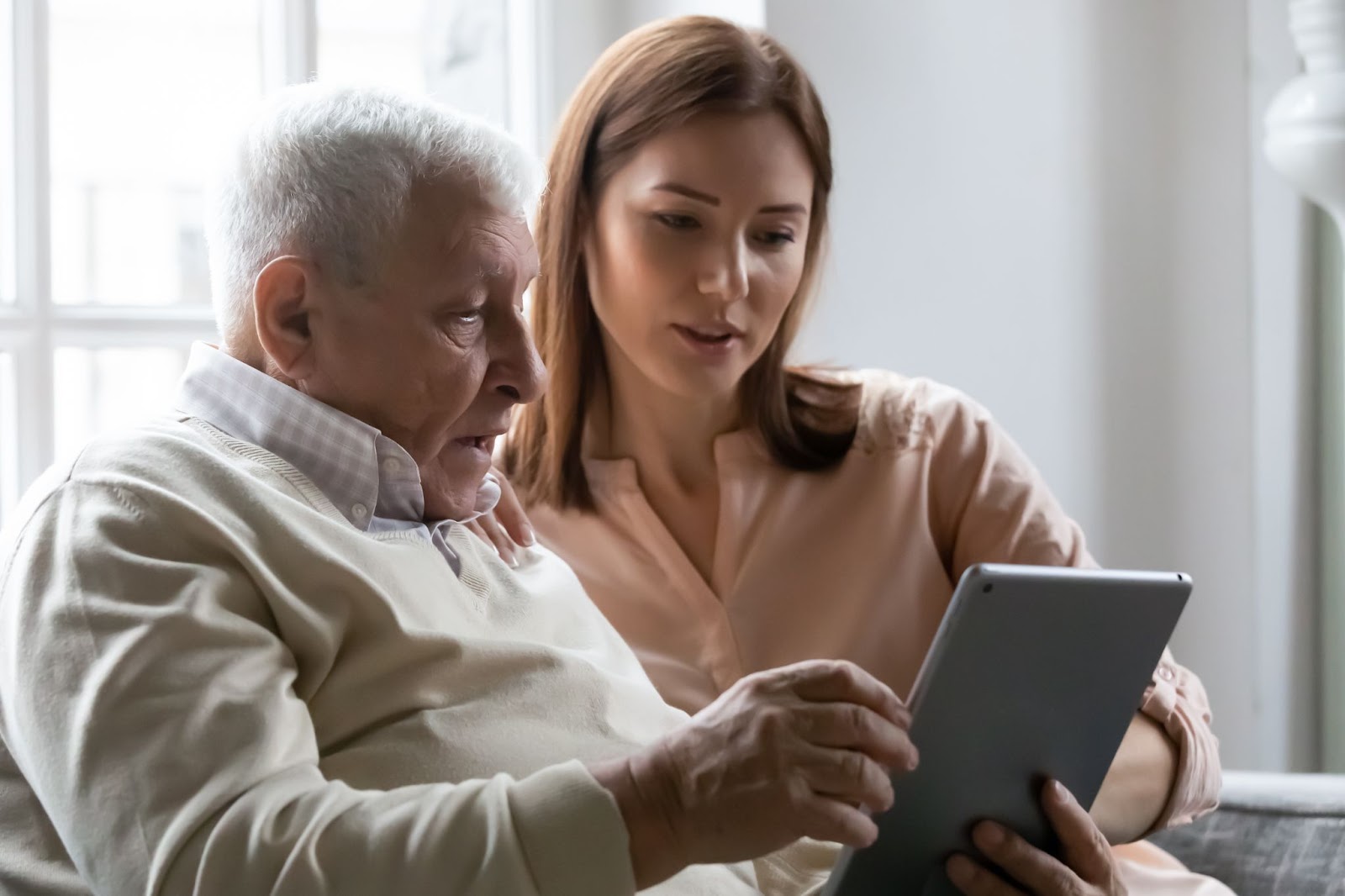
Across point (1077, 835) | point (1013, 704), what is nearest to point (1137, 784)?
point (1077, 835)

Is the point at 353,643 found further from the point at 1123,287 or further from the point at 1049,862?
the point at 1123,287

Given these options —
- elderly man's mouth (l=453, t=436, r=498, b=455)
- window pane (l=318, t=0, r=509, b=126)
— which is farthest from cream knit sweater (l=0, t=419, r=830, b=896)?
window pane (l=318, t=0, r=509, b=126)

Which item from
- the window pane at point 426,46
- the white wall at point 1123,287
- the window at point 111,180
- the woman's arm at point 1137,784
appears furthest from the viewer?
the white wall at point 1123,287

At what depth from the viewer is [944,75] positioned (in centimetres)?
256

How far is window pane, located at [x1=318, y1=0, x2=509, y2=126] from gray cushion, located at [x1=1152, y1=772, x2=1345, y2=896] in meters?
1.35

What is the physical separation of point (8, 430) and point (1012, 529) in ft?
4.06

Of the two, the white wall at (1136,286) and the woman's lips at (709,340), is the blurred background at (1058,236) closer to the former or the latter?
the white wall at (1136,286)

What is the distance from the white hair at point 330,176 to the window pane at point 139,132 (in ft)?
2.48

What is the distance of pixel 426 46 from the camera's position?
2.42 metres

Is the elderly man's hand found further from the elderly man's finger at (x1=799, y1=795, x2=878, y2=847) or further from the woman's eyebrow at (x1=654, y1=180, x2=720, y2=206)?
the woman's eyebrow at (x1=654, y1=180, x2=720, y2=206)

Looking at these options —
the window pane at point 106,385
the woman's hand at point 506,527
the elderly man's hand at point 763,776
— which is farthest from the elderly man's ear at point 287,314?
the window pane at point 106,385

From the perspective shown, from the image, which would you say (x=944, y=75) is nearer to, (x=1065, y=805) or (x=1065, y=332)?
(x=1065, y=332)

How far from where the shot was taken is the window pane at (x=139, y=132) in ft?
6.47

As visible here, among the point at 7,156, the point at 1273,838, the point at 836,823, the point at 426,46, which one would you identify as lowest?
the point at 1273,838
